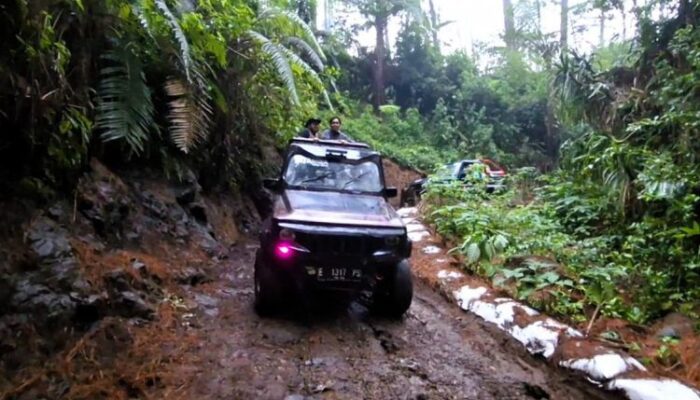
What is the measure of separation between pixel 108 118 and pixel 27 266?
1956 millimetres

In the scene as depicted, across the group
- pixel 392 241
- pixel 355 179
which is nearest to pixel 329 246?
pixel 392 241

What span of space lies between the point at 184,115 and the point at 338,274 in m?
2.91

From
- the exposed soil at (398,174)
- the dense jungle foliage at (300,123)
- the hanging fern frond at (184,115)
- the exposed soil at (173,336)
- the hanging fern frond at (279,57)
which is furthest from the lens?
the exposed soil at (398,174)

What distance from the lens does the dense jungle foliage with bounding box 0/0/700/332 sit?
15.0 feet

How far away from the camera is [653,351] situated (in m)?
4.70

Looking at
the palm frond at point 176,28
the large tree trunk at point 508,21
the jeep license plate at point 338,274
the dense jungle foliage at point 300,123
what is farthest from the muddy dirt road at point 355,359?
the large tree trunk at point 508,21

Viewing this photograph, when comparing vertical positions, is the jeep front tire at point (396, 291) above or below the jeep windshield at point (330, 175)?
below

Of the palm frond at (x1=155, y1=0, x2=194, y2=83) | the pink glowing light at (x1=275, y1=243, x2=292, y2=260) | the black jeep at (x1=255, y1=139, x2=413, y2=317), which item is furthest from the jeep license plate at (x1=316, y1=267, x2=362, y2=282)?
the palm frond at (x1=155, y1=0, x2=194, y2=83)

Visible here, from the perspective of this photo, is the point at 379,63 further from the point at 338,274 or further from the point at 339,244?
the point at 338,274

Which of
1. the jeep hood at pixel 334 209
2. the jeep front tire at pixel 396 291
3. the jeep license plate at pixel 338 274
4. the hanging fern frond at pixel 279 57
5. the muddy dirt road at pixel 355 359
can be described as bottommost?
the muddy dirt road at pixel 355 359

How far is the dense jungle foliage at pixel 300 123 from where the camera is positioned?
180 inches

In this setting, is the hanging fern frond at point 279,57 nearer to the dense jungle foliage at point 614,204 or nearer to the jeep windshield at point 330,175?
the jeep windshield at point 330,175

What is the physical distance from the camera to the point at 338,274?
499 centimetres

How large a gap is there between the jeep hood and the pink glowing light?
0.83 ft
